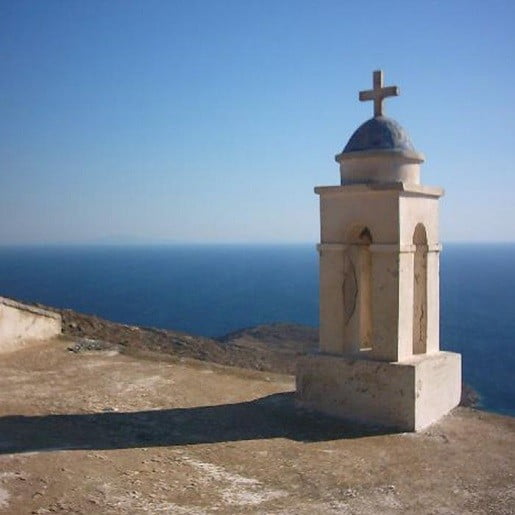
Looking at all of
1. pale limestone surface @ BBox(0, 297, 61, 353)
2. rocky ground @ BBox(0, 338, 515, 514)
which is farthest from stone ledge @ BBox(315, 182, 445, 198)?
pale limestone surface @ BBox(0, 297, 61, 353)

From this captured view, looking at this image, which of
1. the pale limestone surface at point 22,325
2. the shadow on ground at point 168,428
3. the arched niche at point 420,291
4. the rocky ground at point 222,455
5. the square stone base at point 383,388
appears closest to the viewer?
the rocky ground at point 222,455

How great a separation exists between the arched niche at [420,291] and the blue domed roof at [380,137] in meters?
1.08

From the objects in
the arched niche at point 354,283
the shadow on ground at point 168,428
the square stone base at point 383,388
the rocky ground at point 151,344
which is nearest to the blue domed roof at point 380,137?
the arched niche at point 354,283

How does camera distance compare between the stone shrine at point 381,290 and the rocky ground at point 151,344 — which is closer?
the stone shrine at point 381,290

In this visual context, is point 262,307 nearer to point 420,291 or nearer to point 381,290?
point 420,291

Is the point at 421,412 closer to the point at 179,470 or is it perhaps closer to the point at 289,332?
the point at 179,470

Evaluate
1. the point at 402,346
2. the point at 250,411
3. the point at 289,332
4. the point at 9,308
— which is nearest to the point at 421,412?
the point at 402,346

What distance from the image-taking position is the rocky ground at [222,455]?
5.18 metres

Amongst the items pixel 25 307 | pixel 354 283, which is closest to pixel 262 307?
pixel 25 307

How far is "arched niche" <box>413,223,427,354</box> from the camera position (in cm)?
785

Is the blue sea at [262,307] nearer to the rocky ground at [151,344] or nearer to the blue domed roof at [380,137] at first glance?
the rocky ground at [151,344]

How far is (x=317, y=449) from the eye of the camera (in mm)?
6539

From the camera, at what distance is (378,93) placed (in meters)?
7.84

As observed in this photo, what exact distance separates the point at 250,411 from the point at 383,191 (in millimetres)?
3284
